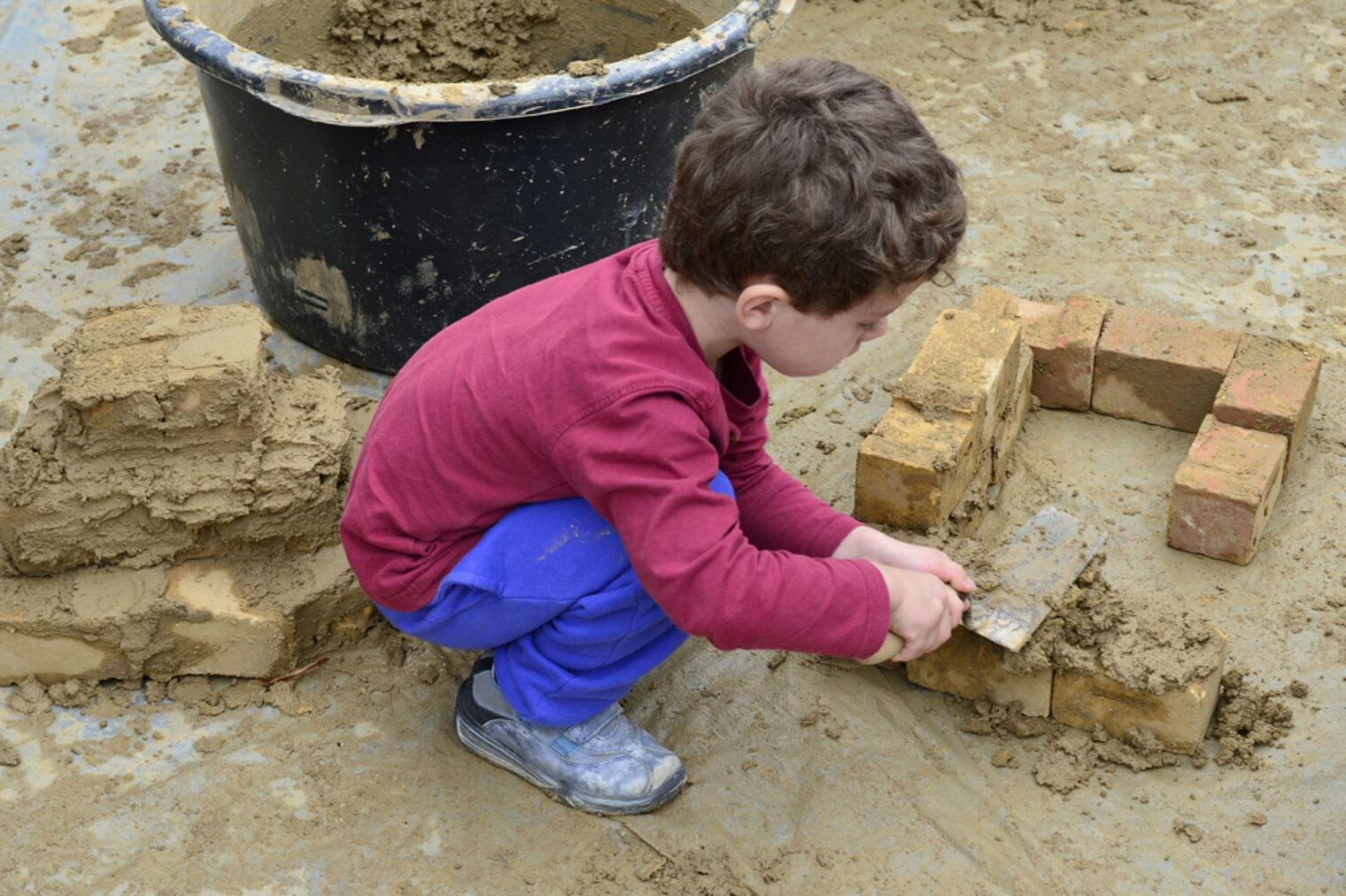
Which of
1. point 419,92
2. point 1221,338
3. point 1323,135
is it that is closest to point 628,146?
point 419,92

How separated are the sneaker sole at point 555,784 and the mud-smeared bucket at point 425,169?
1.28 m

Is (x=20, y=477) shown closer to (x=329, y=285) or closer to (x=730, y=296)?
(x=329, y=285)

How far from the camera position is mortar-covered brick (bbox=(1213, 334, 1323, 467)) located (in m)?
2.94

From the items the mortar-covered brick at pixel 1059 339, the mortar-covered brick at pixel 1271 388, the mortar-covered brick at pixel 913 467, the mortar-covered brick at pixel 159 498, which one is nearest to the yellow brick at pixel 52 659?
the mortar-covered brick at pixel 159 498

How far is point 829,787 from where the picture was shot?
8.05 feet

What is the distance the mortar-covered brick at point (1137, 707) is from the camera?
2.35 meters

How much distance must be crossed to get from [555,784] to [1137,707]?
1084mm

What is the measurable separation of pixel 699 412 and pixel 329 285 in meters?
1.77

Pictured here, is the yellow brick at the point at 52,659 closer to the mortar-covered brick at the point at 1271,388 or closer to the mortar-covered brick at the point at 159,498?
the mortar-covered brick at the point at 159,498

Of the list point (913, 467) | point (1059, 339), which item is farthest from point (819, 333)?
point (1059, 339)

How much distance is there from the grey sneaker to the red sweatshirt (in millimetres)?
320

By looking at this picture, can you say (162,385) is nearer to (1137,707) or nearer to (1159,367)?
(1137,707)

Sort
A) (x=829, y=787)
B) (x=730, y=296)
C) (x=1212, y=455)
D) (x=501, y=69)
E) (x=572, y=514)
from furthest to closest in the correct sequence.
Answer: (x=501, y=69) → (x=1212, y=455) → (x=829, y=787) → (x=572, y=514) → (x=730, y=296)

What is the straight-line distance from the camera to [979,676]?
2527 mm
